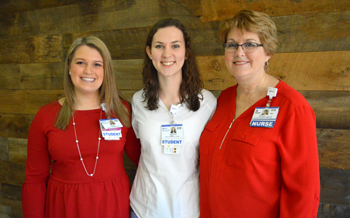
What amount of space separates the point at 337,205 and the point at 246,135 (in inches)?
43.7

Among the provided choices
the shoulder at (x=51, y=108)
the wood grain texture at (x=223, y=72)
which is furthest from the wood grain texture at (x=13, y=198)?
the shoulder at (x=51, y=108)

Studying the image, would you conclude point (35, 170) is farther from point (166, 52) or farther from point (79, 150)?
point (166, 52)

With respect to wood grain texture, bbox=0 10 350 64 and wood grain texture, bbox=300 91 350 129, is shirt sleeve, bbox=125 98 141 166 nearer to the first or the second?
wood grain texture, bbox=0 10 350 64

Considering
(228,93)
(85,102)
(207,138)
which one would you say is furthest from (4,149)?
(228,93)

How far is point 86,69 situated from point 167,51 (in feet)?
1.75

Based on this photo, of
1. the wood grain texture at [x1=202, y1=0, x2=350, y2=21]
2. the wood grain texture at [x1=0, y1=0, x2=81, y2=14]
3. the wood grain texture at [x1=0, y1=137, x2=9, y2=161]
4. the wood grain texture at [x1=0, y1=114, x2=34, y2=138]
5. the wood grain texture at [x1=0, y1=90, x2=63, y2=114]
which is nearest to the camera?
the wood grain texture at [x1=202, y1=0, x2=350, y2=21]

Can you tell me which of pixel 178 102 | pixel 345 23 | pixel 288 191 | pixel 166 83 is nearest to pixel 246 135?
pixel 288 191

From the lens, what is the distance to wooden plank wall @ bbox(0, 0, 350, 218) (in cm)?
169

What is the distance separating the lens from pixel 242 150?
124 cm

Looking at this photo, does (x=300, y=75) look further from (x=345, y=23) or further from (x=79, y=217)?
(x=79, y=217)

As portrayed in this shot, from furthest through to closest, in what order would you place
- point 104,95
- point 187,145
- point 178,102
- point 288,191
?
1. point 104,95
2. point 178,102
3. point 187,145
4. point 288,191

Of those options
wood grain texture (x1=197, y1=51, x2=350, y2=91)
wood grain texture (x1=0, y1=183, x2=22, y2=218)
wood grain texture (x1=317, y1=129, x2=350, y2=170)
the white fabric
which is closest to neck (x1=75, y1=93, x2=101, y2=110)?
the white fabric

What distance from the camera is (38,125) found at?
1.56 metres

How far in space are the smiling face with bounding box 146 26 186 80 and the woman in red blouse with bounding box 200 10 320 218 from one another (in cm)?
30
